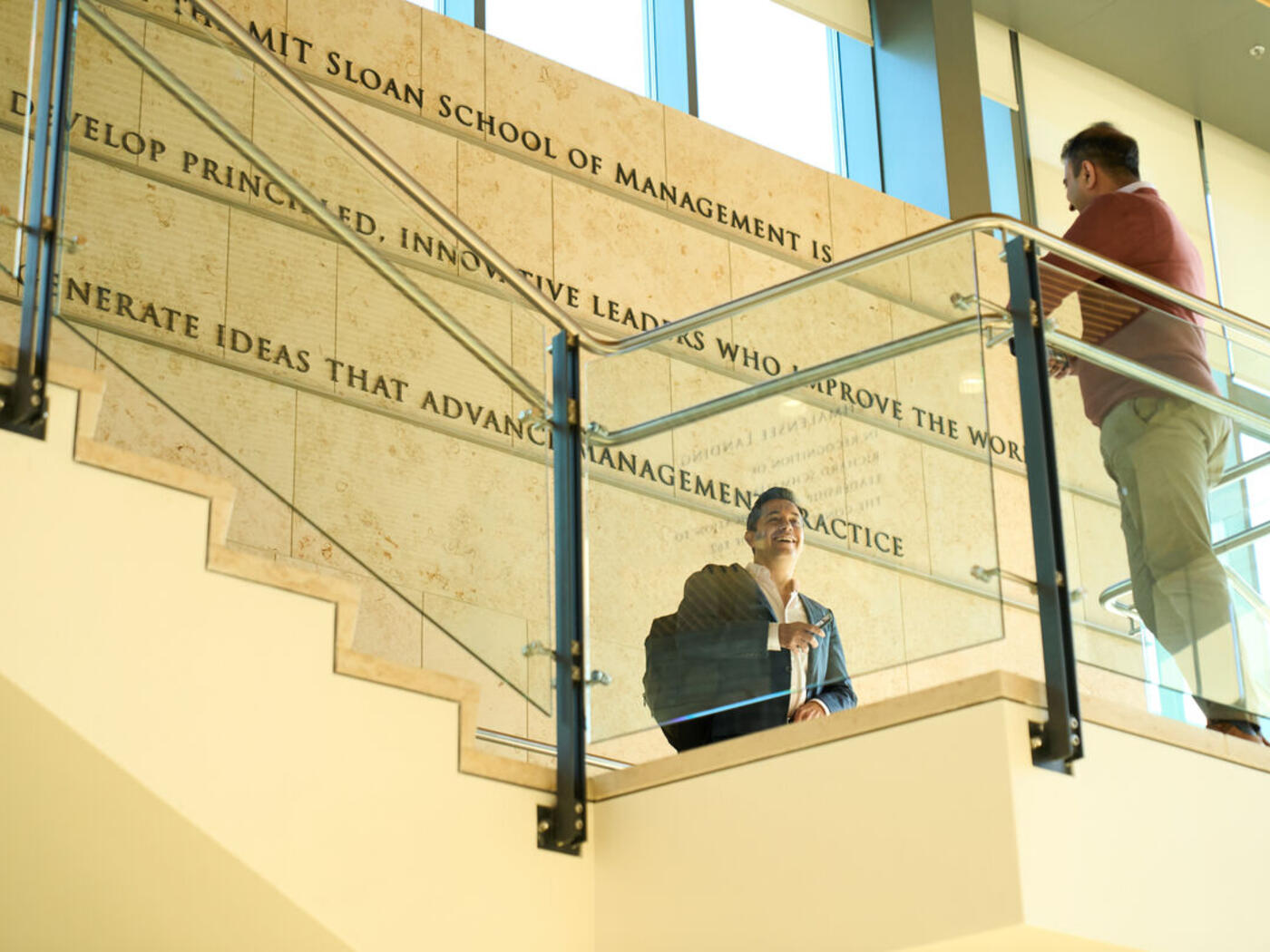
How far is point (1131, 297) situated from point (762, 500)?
3.08ft

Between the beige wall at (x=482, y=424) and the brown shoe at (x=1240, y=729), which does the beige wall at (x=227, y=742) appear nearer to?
the beige wall at (x=482, y=424)

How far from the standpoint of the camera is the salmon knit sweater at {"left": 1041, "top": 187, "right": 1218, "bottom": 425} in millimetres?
3852

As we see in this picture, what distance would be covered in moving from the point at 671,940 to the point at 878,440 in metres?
1.18

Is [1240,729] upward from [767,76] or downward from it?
downward

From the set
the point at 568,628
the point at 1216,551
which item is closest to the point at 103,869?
the point at 568,628

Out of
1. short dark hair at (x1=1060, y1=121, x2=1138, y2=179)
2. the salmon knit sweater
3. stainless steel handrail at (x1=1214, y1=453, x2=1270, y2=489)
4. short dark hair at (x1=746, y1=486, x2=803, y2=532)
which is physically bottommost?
short dark hair at (x1=746, y1=486, x2=803, y2=532)

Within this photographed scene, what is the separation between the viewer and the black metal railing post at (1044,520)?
3.46 metres

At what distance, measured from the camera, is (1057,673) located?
3500mm

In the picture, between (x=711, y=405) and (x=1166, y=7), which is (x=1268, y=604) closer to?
(x=711, y=405)

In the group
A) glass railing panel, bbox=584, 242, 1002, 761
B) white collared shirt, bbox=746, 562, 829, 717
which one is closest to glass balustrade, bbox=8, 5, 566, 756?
glass railing panel, bbox=584, 242, 1002, 761

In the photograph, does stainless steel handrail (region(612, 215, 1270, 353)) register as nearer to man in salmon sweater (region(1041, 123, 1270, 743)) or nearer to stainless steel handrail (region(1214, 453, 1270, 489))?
man in salmon sweater (region(1041, 123, 1270, 743))

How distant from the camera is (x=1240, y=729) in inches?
153

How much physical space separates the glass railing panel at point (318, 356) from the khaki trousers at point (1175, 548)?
4.29 ft

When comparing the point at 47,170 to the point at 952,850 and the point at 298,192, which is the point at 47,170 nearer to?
the point at 298,192
